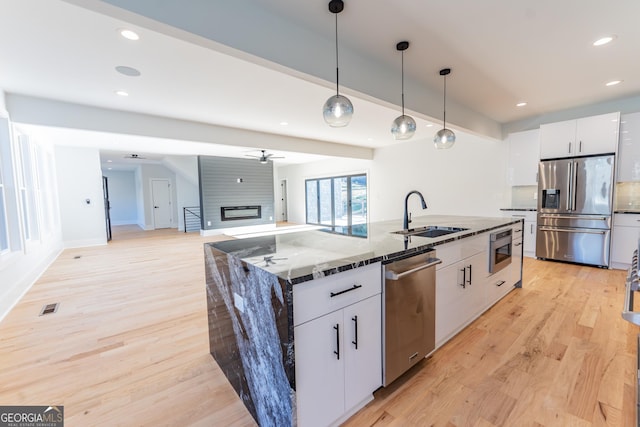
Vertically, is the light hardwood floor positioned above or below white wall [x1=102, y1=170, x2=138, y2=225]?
below

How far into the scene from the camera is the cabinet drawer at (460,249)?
6.68 ft

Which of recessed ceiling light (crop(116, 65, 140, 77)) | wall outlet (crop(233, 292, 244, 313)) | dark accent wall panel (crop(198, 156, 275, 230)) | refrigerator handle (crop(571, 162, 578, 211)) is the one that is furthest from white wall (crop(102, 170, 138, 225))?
refrigerator handle (crop(571, 162, 578, 211))

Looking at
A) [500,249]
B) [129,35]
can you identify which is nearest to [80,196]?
[129,35]

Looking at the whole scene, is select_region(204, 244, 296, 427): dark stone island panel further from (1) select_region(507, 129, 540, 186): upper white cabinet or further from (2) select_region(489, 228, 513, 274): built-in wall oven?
(1) select_region(507, 129, 540, 186): upper white cabinet

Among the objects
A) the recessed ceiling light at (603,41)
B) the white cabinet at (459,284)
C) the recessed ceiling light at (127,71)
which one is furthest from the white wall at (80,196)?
the recessed ceiling light at (603,41)

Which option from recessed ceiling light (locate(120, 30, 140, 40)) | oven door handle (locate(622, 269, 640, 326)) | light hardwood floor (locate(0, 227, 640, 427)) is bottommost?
light hardwood floor (locate(0, 227, 640, 427))

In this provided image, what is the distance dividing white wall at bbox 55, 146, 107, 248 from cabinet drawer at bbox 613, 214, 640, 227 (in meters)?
10.4

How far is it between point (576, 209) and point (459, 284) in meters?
3.63

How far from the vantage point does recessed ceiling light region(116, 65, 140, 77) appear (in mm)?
2818

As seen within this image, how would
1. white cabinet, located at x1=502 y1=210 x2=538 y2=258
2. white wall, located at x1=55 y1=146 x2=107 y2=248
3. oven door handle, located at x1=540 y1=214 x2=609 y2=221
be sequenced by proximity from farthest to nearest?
white wall, located at x1=55 y1=146 x2=107 y2=248, white cabinet, located at x1=502 y1=210 x2=538 y2=258, oven door handle, located at x1=540 y1=214 x2=609 y2=221

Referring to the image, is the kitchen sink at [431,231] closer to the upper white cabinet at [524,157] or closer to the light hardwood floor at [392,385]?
the light hardwood floor at [392,385]

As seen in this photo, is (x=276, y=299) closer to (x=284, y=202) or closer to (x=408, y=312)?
(x=408, y=312)

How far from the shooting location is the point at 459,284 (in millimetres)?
2258

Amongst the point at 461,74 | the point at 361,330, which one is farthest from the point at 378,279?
the point at 461,74
